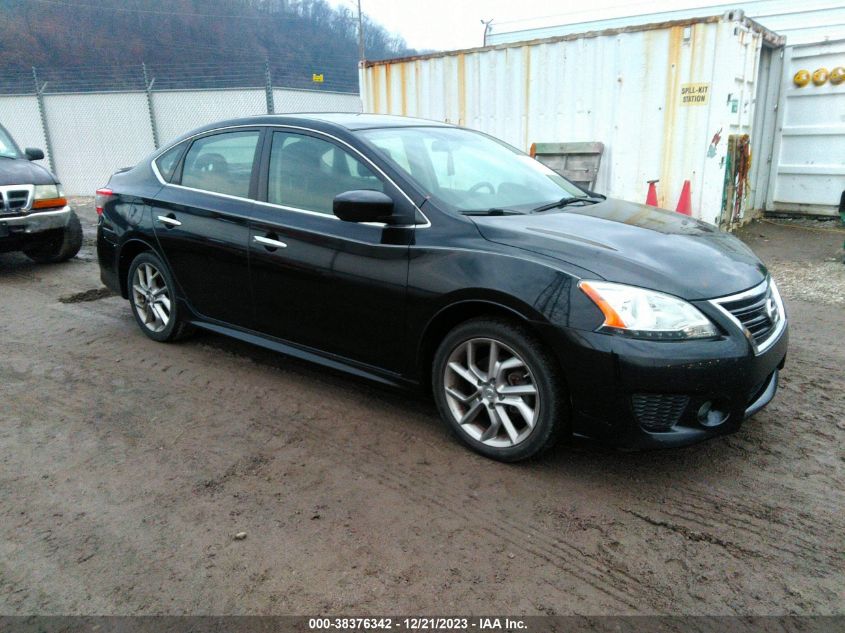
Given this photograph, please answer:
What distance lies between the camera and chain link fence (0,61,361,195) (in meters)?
14.3

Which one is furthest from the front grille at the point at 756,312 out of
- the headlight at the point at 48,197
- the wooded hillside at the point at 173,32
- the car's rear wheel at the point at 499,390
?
the wooded hillside at the point at 173,32

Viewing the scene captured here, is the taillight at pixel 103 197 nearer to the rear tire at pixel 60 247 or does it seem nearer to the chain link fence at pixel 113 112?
the rear tire at pixel 60 247

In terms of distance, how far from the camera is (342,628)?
89.3 inches

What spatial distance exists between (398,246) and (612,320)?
3.78 ft

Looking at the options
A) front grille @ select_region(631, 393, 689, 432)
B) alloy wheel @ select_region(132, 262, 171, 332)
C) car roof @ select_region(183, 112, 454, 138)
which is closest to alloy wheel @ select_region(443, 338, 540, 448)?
front grille @ select_region(631, 393, 689, 432)

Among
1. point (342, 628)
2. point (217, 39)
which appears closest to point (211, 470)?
point (342, 628)

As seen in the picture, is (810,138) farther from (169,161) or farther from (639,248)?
(169,161)

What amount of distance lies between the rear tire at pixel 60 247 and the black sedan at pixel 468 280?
358 centimetres

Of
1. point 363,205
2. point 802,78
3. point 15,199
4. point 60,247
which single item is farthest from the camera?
point 802,78

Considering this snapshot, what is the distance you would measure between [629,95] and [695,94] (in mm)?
816

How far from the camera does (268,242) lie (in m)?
3.95

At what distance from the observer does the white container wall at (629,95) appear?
7945mm

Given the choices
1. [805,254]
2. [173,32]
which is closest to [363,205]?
[805,254]

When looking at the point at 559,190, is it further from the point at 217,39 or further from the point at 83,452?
the point at 217,39
